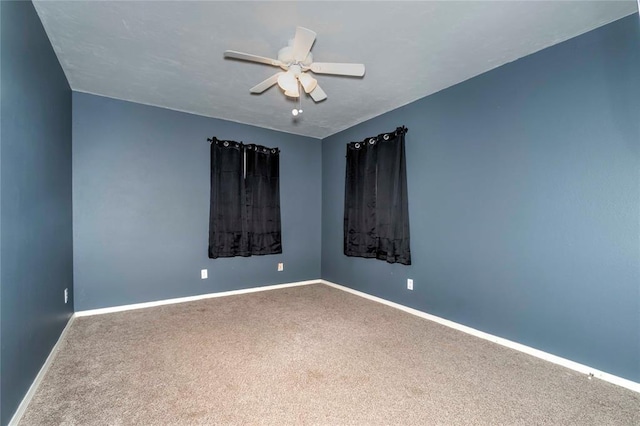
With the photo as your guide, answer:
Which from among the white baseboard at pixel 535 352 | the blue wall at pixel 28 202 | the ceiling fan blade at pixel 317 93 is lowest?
the white baseboard at pixel 535 352

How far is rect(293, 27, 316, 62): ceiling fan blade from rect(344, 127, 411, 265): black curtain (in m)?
1.75

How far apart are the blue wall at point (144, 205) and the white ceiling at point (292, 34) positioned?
1.49 ft

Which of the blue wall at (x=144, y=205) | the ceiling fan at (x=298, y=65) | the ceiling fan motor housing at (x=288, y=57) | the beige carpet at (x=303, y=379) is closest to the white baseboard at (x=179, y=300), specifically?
the blue wall at (x=144, y=205)

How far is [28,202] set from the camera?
1769 millimetres

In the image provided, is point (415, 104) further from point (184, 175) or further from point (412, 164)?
point (184, 175)

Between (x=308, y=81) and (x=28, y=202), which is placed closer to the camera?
(x=28, y=202)

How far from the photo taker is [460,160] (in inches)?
111

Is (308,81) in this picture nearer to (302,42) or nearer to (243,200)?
(302,42)

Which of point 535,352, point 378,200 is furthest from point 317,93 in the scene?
point 535,352

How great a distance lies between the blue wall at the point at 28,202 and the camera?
1.45m

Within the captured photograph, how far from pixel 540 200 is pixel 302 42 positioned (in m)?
2.17

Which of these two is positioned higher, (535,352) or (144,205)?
(144,205)

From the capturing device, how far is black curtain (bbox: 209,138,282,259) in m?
3.78

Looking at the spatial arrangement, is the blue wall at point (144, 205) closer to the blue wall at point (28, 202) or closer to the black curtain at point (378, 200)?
the blue wall at point (28, 202)
